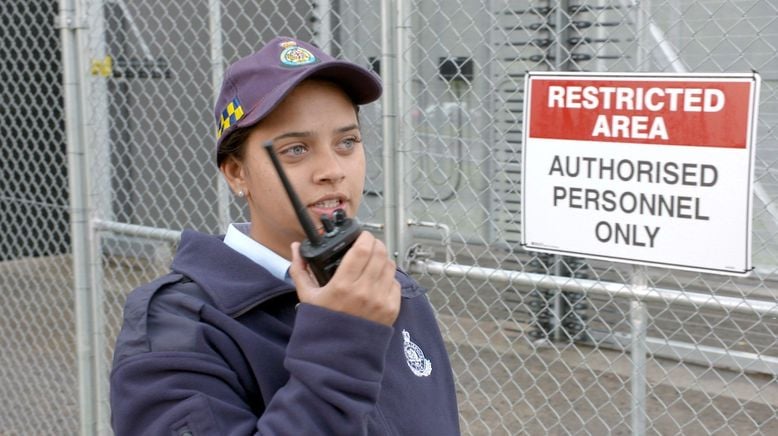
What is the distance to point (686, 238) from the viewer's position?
259 cm

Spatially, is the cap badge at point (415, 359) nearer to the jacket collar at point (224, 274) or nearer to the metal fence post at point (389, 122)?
the jacket collar at point (224, 274)

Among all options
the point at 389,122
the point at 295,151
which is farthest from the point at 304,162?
the point at 389,122

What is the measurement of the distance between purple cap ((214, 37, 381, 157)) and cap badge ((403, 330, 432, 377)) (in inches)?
18.2

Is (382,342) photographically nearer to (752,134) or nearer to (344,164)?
(344,164)

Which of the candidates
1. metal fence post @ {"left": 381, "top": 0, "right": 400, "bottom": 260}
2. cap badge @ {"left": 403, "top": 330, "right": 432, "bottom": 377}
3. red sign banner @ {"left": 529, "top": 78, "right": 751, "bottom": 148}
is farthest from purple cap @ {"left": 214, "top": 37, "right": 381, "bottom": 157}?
metal fence post @ {"left": 381, "top": 0, "right": 400, "bottom": 260}

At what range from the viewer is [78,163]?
395 cm

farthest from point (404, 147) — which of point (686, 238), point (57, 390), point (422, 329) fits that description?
point (57, 390)

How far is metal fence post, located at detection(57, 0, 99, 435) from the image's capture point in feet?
12.9

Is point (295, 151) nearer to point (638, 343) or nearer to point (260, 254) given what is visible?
point (260, 254)

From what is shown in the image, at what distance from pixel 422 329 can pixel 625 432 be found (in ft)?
11.8

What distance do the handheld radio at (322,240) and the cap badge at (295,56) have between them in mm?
280

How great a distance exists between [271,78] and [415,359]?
57cm

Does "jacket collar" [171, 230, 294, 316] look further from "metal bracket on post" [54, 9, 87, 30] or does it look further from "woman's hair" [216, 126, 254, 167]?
"metal bracket on post" [54, 9, 87, 30]

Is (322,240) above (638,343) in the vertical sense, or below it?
above
